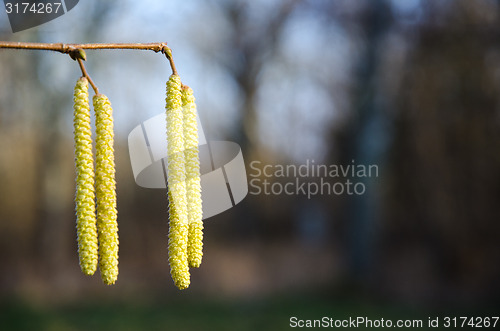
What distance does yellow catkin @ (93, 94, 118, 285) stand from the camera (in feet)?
2.35

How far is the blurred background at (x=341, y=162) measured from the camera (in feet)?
23.2

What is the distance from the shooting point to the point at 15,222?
32.4ft

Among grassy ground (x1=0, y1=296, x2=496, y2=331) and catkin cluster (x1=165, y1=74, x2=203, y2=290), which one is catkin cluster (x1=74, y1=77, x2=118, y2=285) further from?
grassy ground (x1=0, y1=296, x2=496, y2=331)

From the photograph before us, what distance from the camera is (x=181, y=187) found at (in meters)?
0.77

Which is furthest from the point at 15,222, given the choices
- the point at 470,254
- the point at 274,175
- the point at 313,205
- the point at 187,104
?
the point at 187,104

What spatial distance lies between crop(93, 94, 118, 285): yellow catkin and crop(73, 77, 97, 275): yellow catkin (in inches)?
0.5

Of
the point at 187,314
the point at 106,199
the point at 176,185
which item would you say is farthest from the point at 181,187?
the point at 187,314

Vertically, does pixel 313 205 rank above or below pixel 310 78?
below

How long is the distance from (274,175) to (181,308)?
5753mm

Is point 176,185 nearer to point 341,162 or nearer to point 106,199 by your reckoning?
point 106,199

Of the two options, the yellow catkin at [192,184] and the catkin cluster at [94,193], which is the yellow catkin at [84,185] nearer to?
the catkin cluster at [94,193]

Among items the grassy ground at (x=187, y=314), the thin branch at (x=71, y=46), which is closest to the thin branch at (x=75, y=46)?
the thin branch at (x=71, y=46)

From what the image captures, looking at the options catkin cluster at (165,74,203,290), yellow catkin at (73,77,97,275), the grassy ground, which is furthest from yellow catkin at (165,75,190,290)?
the grassy ground

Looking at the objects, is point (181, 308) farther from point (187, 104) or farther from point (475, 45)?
point (187, 104)
